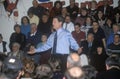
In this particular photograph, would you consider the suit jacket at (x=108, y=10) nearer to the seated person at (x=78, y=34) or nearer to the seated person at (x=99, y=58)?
the seated person at (x=78, y=34)

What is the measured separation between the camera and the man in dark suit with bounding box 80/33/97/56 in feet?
35.7

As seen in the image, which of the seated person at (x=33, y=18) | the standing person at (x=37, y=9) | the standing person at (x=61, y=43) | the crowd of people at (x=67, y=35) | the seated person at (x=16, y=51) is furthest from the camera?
the standing person at (x=37, y=9)

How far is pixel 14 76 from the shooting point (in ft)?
14.8

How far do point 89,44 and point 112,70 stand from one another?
5.57 meters

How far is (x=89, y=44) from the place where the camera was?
11.1m

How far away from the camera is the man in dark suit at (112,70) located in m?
5.45

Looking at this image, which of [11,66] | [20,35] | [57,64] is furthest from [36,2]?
[11,66]

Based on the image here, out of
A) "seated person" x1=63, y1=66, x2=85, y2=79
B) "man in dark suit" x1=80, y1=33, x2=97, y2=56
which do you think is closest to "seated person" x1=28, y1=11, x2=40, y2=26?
"man in dark suit" x1=80, y1=33, x2=97, y2=56

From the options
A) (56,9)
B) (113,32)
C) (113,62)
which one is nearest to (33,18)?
(56,9)

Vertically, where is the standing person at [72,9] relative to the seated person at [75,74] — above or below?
below

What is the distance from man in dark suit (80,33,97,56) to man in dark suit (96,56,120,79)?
5147 mm

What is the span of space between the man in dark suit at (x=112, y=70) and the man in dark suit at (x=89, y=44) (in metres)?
5.15

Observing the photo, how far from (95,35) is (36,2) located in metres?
2.55

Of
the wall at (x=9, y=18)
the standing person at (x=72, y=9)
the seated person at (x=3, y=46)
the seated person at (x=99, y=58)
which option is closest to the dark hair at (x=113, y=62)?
the seated person at (x=99, y=58)
